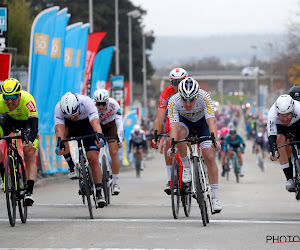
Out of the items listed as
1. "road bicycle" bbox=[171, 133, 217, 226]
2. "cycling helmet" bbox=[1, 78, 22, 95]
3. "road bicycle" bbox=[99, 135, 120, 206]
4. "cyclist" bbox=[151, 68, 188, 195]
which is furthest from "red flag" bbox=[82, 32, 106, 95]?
"road bicycle" bbox=[171, 133, 217, 226]

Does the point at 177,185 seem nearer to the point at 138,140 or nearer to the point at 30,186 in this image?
the point at 30,186

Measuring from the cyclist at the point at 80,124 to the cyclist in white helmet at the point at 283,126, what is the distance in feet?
8.04

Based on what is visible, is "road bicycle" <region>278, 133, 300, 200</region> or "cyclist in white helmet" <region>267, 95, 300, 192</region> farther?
"road bicycle" <region>278, 133, 300, 200</region>

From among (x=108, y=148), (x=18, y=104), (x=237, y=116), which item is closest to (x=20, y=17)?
(x=108, y=148)

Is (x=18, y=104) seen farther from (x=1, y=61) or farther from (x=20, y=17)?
(x=20, y=17)

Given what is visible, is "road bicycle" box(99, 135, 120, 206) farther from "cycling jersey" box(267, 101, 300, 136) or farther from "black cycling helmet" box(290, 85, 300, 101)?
"cycling jersey" box(267, 101, 300, 136)

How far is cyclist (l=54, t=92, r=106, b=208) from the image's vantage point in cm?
1264

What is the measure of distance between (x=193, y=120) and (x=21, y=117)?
7.83 feet

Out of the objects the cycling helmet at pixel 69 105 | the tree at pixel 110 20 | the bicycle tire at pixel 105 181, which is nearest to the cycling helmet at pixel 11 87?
the cycling helmet at pixel 69 105

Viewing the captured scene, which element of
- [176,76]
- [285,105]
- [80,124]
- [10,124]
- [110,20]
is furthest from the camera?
[110,20]

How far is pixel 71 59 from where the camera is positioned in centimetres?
2673

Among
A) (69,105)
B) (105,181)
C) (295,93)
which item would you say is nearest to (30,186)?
(69,105)

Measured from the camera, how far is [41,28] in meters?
23.4

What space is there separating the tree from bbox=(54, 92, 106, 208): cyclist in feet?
165
